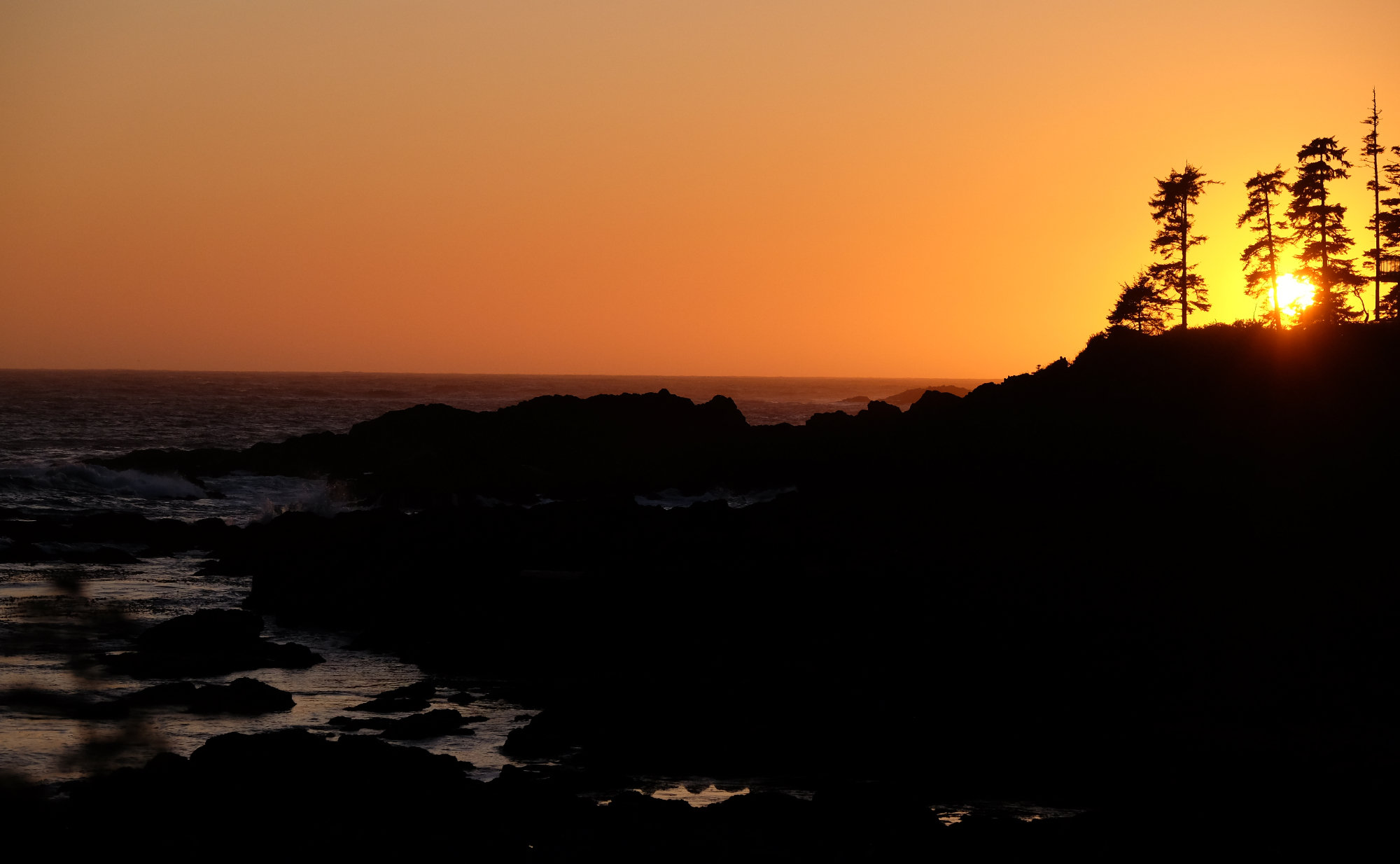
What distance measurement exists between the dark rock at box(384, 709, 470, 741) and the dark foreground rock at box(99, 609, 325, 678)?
15.3ft

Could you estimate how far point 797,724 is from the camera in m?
15.2

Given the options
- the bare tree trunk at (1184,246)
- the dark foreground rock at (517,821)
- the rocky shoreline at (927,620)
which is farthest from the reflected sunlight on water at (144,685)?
the bare tree trunk at (1184,246)

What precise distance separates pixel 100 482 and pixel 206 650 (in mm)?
31247

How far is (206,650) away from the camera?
19156mm

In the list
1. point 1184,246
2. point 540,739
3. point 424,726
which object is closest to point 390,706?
point 424,726

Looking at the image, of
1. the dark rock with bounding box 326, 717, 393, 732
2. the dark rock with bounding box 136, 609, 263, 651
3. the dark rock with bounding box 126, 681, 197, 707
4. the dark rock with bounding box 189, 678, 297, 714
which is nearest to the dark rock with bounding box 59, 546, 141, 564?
the dark rock with bounding box 136, 609, 263, 651

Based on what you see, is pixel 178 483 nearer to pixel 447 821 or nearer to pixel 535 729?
pixel 535 729

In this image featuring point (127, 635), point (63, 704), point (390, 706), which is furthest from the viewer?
point (127, 635)

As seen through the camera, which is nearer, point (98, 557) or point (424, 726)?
point (424, 726)

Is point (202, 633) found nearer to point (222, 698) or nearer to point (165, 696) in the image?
point (165, 696)

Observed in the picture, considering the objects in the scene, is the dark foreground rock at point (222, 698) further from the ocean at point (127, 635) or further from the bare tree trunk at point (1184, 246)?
the bare tree trunk at point (1184, 246)

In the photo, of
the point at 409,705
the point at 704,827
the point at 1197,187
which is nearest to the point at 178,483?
the point at 409,705

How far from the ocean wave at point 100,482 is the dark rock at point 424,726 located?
34.1m

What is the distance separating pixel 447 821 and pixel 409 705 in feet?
18.2
